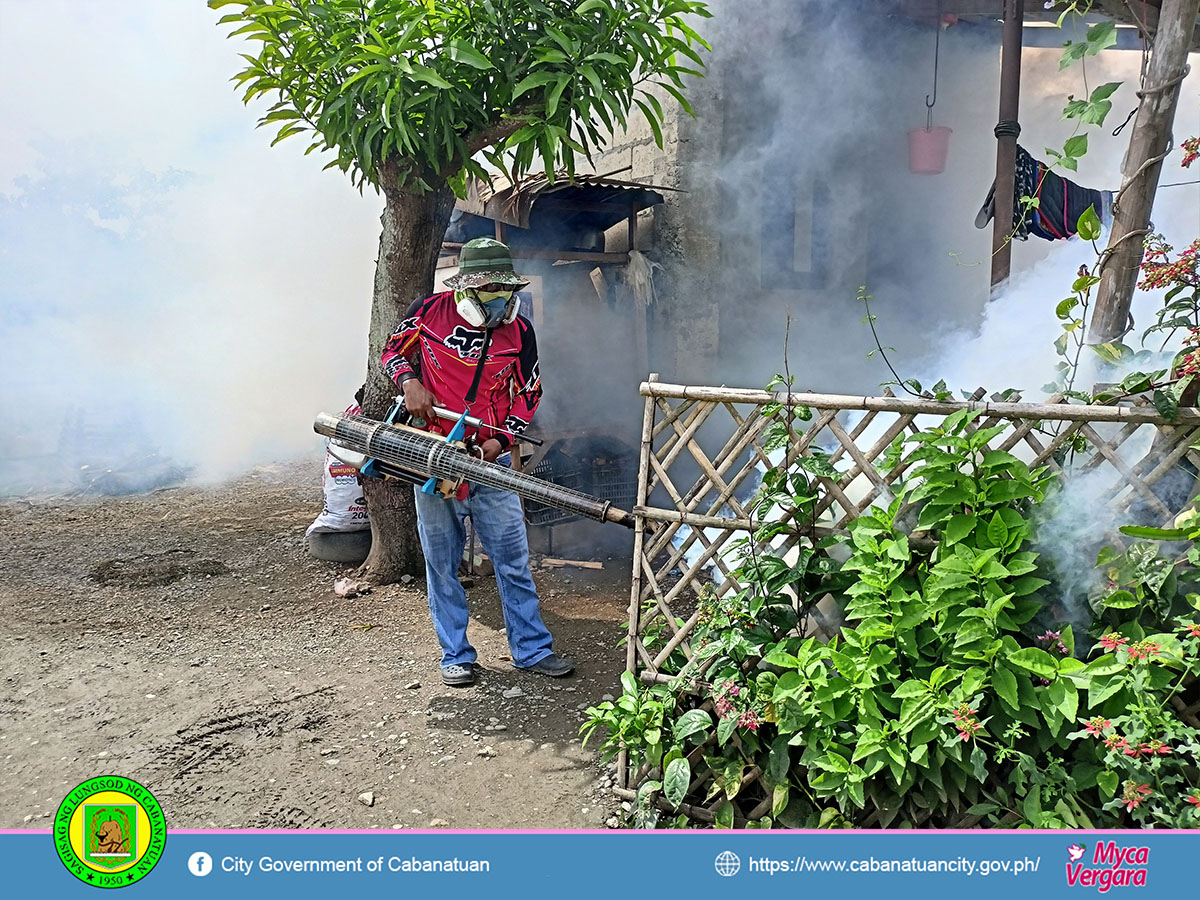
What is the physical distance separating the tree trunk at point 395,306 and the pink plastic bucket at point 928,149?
164 inches

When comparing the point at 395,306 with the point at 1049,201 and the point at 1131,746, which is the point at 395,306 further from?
the point at 1049,201

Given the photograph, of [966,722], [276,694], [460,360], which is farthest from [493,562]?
[966,722]

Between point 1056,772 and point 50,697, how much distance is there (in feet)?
14.4

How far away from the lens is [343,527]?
6.01 metres

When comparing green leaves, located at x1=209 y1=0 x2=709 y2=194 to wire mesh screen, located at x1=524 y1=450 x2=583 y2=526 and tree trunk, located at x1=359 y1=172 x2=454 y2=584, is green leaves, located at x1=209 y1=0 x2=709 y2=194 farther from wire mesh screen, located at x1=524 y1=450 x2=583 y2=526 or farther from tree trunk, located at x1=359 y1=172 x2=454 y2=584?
wire mesh screen, located at x1=524 y1=450 x2=583 y2=526

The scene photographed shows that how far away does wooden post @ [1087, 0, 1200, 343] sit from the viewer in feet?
9.70

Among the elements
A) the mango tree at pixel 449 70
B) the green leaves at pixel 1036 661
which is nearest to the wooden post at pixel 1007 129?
the mango tree at pixel 449 70

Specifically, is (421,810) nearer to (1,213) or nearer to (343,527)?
(343,527)

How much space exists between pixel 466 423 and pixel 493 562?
2.51ft

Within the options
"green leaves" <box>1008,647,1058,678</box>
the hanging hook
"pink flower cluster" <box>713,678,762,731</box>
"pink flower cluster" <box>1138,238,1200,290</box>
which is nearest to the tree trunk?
"pink flower cluster" <box>713,678,762,731</box>

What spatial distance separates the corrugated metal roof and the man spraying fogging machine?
2183mm

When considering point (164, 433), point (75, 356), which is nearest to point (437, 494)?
point (164, 433)

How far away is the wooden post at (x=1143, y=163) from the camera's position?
9.70 feet
